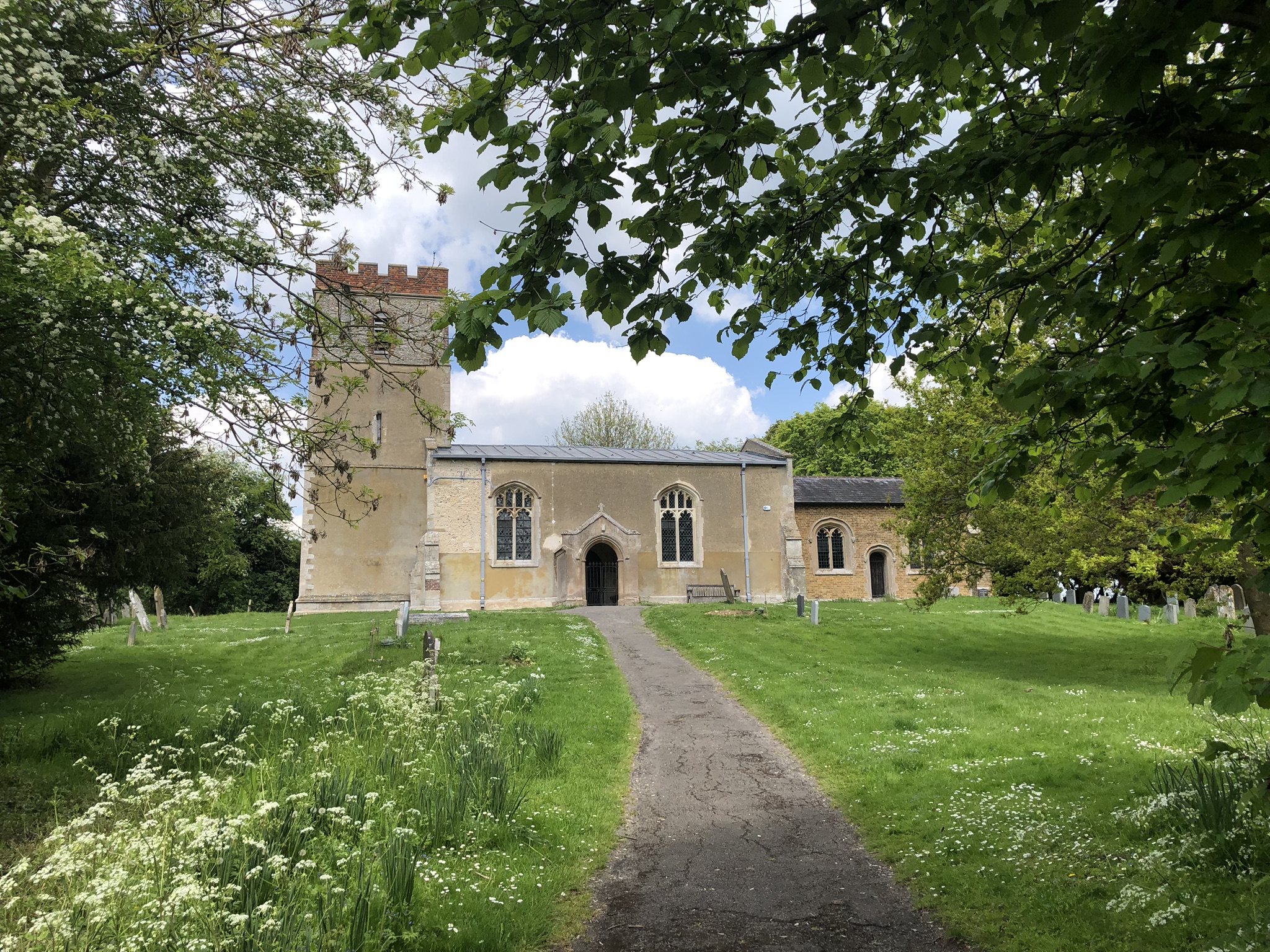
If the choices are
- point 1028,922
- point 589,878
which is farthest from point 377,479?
point 1028,922

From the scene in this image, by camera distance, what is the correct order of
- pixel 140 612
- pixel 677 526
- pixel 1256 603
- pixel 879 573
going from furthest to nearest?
pixel 879 573 → pixel 677 526 → pixel 140 612 → pixel 1256 603

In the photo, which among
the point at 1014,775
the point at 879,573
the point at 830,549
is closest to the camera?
the point at 1014,775

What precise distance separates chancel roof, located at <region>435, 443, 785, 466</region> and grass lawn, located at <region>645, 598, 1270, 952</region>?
616 inches

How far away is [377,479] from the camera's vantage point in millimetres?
34562

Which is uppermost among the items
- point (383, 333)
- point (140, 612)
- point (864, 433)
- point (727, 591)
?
point (383, 333)

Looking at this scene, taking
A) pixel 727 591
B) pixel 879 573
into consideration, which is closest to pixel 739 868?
pixel 727 591

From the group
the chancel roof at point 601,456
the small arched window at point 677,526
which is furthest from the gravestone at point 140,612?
the small arched window at point 677,526

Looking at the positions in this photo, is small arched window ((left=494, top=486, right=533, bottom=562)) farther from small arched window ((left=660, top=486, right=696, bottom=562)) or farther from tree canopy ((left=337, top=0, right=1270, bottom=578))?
tree canopy ((left=337, top=0, right=1270, bottom=578))

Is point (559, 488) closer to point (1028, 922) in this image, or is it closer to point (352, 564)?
point (352, 564)

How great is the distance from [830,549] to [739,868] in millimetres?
32579

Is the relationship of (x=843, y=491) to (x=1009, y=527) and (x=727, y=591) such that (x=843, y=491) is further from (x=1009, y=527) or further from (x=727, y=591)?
(x=1009, y=527)

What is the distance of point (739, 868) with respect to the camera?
6.12 meters

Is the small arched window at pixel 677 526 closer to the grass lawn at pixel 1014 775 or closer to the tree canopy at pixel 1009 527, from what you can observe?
the grass lawn at pixel 1014 775

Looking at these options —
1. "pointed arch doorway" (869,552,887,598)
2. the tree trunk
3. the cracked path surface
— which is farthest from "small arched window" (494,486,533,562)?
the tree trunk
